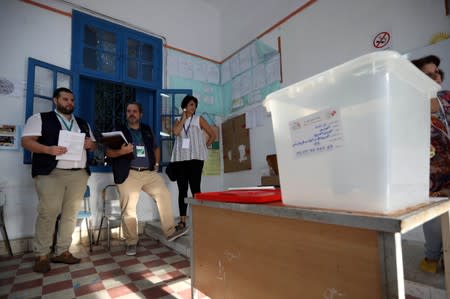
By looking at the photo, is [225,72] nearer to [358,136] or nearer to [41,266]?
[41,266]

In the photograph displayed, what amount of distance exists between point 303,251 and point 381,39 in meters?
2.23

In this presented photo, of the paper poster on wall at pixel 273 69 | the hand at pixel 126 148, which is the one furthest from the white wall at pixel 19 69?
the paper poster on wall at pixel 273 69

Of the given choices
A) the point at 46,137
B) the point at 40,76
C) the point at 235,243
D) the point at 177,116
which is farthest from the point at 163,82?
the point at 235,243

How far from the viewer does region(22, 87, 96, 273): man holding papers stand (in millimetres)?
1878

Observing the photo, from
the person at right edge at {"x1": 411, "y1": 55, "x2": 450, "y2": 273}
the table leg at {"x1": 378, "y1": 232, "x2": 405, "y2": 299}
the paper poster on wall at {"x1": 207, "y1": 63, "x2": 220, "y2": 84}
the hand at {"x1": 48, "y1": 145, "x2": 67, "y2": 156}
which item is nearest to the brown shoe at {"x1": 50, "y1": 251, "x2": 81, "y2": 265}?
the hand at {"x1": 48, "y1": 145, "x2": 67, "y2": 156}

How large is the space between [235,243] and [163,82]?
3044 mm

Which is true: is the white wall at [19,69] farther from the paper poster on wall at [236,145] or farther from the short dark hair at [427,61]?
the short dark hair at [427,61]

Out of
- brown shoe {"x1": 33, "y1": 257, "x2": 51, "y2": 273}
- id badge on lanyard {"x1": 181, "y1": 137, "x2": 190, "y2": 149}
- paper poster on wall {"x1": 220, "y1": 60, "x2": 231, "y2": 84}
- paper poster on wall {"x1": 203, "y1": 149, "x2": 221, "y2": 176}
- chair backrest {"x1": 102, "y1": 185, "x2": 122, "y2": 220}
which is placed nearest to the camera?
brown shoe {"x1": 33, "y1": 257, "x2": 51, "y2": 273}

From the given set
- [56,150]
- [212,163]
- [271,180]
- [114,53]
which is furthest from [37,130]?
[212,163]

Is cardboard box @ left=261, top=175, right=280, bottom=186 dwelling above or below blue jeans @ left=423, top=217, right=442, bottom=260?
above

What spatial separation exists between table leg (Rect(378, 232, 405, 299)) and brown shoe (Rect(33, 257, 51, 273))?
2.21 m

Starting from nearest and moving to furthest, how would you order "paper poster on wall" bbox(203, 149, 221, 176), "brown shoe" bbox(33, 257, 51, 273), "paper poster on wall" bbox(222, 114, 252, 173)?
1. "brown shoe" bbox(33, 257, 51, 273)
2. "paper poster on wall" bbox(222, 114, 252, 173)
3. "paper poster on wall" bbox(203, 149, 221, 176)

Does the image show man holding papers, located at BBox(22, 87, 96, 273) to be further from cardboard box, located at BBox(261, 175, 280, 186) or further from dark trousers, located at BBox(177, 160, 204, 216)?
cardboard box, located at BBox(261, 175, 280, 186)

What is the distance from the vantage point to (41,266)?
177 cm
